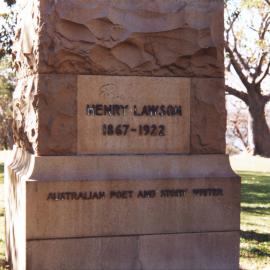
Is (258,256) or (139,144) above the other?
(139,144)

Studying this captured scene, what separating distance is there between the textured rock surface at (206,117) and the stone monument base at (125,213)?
0.14m

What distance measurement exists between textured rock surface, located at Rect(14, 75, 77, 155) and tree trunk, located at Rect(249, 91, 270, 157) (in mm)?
27815

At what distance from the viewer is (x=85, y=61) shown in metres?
6.48

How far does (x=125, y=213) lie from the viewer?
6.53 meters

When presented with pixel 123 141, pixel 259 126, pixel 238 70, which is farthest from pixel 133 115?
pixel 259 126

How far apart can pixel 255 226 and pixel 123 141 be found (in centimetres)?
483

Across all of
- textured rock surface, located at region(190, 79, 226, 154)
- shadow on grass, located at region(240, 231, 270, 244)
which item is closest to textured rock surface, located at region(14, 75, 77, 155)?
textured rock surface, located at region(190, 79, 226, 154)

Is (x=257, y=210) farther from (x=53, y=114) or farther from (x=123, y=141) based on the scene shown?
(x=53, y=114)

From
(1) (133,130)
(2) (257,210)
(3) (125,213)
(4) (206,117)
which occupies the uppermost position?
→ (4) (206,117)

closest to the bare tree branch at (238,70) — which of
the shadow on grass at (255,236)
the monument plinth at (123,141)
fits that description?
the shadow on grass at (255,236)

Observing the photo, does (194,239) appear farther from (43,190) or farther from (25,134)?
(25,134)

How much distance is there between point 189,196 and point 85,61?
5.96 ft

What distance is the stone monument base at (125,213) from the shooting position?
625 cm

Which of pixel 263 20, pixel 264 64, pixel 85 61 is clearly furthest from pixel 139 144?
pixel 264 64
